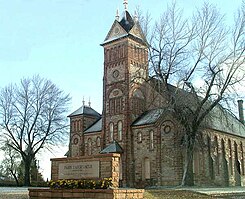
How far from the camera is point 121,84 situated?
4766cm

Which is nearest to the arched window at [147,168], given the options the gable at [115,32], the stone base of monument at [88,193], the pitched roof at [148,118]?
the pitched roof at [148,118]

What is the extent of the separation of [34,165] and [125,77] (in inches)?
955

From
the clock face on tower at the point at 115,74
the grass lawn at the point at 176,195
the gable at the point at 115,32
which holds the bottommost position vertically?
the grass lawn at the point at 176,195

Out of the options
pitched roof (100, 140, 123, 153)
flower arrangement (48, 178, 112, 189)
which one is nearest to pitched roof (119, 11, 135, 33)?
pitched roof (100, 140, 123, 153)

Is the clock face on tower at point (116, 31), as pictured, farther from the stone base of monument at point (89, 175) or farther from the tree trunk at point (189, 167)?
the stone base of monument at point (89, 175)

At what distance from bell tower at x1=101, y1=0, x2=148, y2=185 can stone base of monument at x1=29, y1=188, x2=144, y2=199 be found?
26618mm

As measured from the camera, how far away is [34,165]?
61.2 m

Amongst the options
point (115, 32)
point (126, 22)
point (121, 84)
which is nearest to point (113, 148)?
point (121, 84)

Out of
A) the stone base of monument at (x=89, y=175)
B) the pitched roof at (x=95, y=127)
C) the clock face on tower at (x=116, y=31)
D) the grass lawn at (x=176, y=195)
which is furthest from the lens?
the pitched roof at (x=95, y=127)

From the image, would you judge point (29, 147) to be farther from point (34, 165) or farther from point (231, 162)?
point (231, 162)

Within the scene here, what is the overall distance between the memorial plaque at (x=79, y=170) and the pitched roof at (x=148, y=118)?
25.5 m

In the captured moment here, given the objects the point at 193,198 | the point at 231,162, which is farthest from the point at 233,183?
the point at 193,198

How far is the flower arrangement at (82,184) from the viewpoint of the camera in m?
16.8

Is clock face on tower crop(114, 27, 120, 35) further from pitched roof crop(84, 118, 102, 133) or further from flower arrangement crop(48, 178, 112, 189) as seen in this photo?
flower arrangement crop(48, 178, 112, 189)
